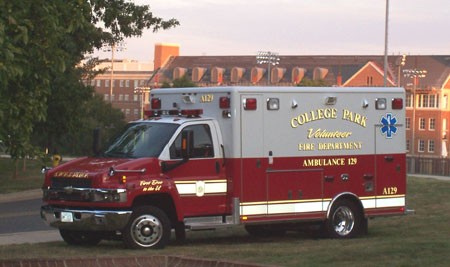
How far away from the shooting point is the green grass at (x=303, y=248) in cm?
1324

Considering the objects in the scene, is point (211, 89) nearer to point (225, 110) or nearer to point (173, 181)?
point (225, 110)

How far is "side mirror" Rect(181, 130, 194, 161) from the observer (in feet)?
50.8

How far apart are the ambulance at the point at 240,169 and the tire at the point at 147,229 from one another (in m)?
0.02

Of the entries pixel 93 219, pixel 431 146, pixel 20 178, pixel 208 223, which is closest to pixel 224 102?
pixel 208 223

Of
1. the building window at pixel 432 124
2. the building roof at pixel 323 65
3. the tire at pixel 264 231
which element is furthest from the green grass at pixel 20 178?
the building window at pixel 432 124

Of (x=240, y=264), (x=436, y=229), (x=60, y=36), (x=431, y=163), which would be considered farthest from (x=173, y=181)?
(x=431, y=163)

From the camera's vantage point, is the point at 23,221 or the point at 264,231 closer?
the point at 264,231

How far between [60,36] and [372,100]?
735 centimetres

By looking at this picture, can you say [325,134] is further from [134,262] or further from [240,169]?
[134,262]

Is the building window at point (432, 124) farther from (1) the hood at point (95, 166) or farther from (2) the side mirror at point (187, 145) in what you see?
(1) the hood at point (95, 166)

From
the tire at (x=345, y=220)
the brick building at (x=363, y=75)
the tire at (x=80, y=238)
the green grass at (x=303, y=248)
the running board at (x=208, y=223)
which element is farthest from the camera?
the brick building at (x=363, y=75)

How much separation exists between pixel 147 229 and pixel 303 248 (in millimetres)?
2342

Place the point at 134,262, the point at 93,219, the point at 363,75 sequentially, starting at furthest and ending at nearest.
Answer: the point at 363,75, the point at 93,219, the point at 134,262

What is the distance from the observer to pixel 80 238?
1605 cm
